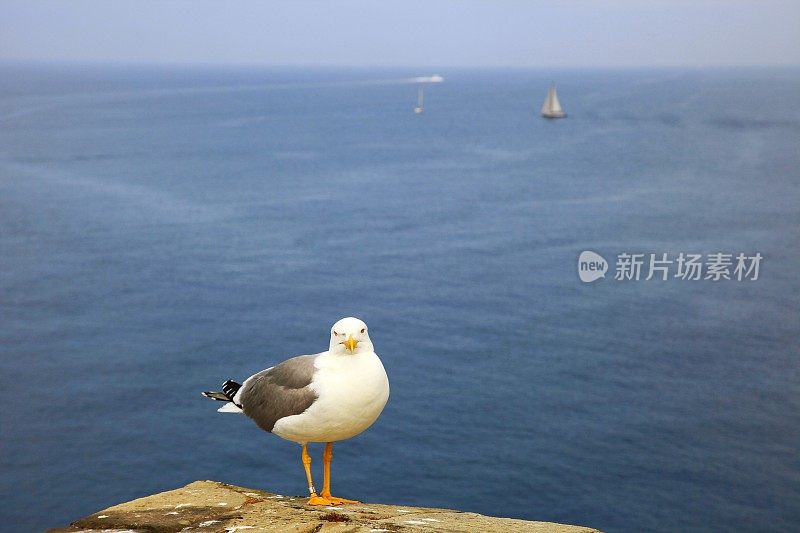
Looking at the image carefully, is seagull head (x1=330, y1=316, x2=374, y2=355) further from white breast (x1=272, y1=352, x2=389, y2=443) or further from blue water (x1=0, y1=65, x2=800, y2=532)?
blue water (x1=0, y1=65, x2=800, y2=532)

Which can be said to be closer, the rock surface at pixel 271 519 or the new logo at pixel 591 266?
the rock surface at pixel 271 519

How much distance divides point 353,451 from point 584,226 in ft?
299

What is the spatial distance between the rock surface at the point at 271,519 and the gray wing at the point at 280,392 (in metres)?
1.61

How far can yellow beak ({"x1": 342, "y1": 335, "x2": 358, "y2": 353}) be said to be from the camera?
1546 cm

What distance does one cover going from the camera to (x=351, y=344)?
15.4 meters

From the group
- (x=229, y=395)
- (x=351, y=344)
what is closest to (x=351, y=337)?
(x=351, y=344)

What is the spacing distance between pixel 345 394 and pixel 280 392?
6.13 ft

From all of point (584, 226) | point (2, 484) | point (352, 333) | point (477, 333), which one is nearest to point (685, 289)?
point (584, 226)

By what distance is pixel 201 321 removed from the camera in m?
138

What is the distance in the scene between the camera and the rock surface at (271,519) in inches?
576

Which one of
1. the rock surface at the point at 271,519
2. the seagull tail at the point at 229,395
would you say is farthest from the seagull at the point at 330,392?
the seagull tail at the point at 229,395

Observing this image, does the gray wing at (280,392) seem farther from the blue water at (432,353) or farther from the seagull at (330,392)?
the blue water at (432,353)

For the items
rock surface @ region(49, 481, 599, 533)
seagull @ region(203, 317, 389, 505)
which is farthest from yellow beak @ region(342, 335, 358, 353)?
rock surface @ region(49, 481, 599, 533)

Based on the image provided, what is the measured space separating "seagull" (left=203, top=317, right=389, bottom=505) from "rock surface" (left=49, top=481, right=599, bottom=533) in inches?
32.4
